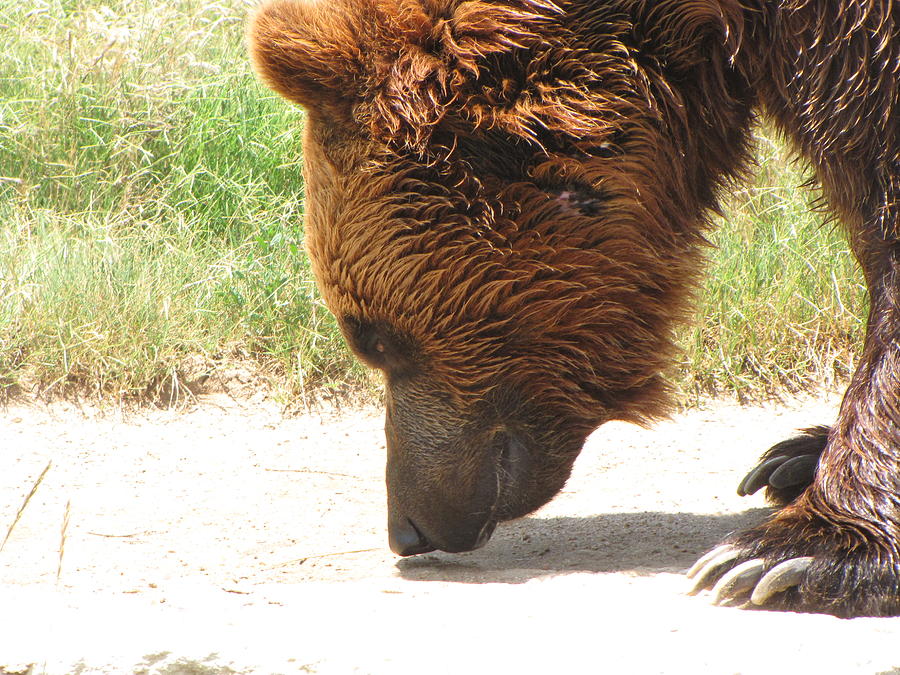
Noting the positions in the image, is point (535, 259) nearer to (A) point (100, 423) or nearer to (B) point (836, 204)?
(B) point (836, 204)

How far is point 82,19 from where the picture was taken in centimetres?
709

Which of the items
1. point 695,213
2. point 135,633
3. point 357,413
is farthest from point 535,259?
point 357,413

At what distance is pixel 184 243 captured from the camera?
19.3ft

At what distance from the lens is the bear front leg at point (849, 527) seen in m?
2.60

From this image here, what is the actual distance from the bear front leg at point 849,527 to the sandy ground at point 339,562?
0.42ft

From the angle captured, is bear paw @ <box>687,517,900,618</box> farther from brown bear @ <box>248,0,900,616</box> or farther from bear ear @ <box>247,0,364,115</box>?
bear ear @ <box>247,0,364,115</box>

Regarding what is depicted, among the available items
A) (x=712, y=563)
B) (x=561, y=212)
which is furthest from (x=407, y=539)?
(x=561, y=212)

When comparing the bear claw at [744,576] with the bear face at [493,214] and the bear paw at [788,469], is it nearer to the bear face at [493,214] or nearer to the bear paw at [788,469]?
the bear face at [493,214]

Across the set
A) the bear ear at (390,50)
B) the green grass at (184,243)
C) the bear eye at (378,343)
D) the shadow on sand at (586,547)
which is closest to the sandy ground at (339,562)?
the shadow on sand at (586,547)

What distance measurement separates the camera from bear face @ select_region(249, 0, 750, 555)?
113 inches

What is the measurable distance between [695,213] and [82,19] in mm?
5179

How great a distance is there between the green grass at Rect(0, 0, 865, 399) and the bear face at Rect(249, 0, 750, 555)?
1884mm

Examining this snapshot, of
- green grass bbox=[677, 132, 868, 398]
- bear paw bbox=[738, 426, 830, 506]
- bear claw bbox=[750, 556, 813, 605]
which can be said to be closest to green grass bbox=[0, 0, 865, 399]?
green grass bbox=[677, 132, 868, 398]

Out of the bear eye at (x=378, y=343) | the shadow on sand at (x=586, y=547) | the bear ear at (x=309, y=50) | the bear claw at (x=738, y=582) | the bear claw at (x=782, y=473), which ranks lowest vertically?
the shadow on sand at (x=586, y=547)
